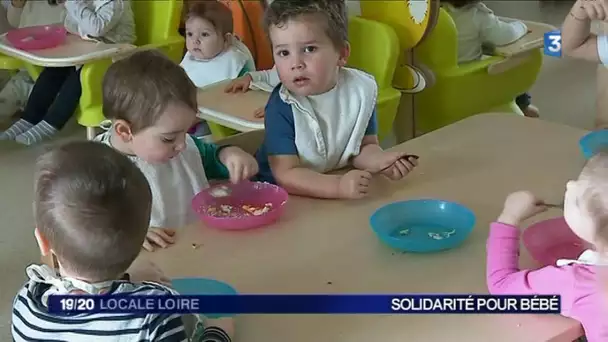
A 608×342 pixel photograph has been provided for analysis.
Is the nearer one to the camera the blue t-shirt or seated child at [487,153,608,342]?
seated child at [487,153,608,342]

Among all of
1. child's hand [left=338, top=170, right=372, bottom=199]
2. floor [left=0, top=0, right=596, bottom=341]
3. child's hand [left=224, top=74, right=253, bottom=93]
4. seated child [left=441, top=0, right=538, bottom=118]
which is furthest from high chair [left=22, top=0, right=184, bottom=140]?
child's hand [left=338, top=170, right=372, bottom=199]

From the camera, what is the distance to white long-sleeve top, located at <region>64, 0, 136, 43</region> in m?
3.17

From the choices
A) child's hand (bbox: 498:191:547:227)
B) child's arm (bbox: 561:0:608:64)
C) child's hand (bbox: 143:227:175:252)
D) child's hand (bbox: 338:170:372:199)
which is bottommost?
child's hand (bbox: 143:227:175:252)

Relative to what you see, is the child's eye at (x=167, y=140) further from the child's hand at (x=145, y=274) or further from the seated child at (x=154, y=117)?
the child's hand at (x=145, y=274)

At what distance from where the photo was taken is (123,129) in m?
1.41

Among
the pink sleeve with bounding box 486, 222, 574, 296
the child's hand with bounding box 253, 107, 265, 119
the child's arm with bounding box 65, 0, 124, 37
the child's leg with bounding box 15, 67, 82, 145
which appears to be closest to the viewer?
the pink sleeve with bounding box 486, 222, 574, 296

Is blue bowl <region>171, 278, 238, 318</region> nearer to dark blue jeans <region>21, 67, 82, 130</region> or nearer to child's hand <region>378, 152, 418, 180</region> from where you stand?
child's hand <region>378, 152, 418, 180</region>

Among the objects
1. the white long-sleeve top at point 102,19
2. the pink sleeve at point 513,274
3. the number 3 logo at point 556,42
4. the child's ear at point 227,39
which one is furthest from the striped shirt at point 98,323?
the white long-sleeve top at point 102,19

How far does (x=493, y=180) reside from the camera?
4.92ft

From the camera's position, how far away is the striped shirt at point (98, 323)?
94 cm

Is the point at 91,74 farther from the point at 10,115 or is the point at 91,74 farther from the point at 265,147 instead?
the point at 265,147

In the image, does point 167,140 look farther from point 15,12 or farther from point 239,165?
point 15,12

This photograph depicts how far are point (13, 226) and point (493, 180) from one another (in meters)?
1.76

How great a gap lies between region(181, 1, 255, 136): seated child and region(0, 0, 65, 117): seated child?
858mm
